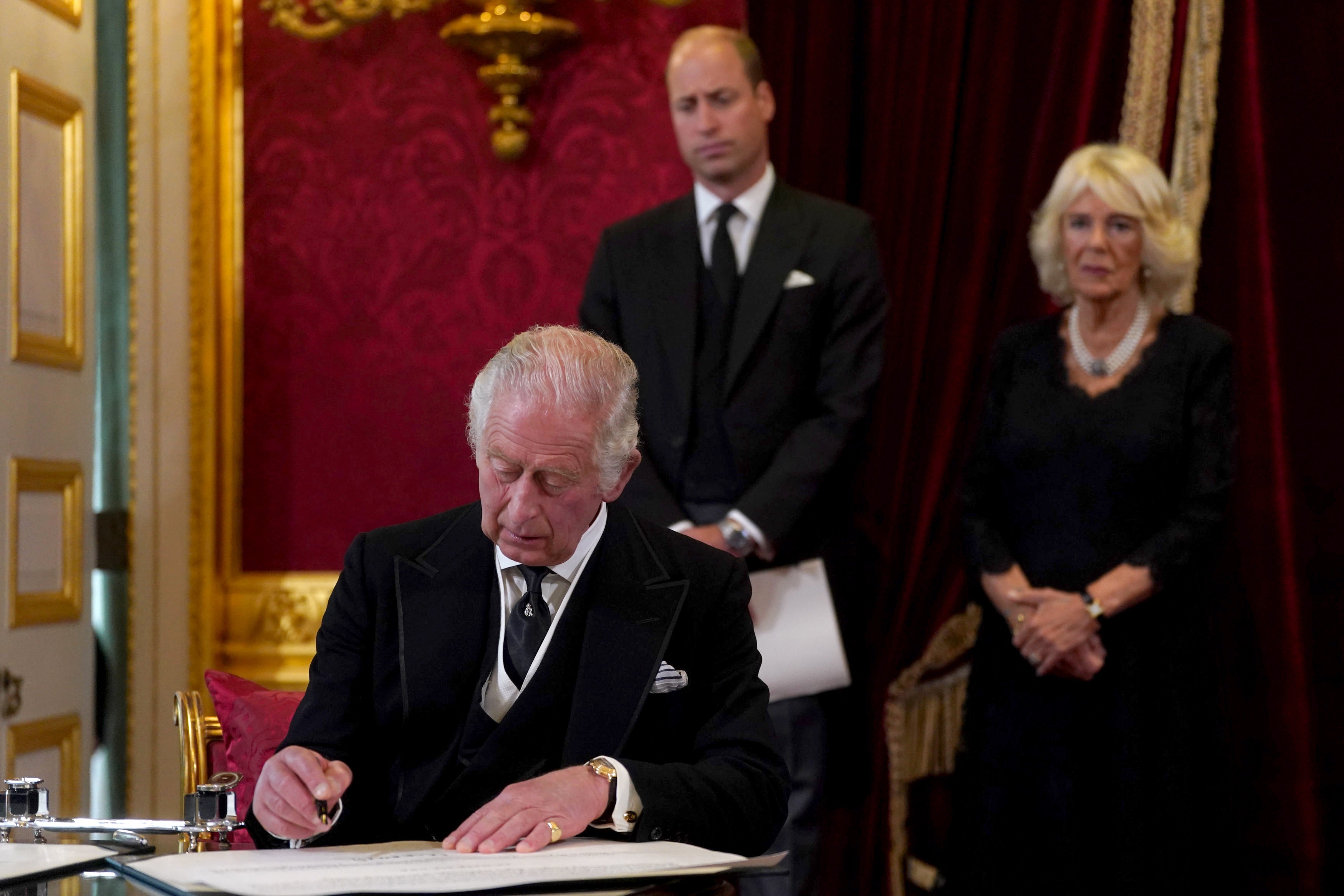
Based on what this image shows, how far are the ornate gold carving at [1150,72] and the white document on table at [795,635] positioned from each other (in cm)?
157

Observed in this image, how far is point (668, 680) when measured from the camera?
2035 mm

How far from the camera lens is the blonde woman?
3201 mm

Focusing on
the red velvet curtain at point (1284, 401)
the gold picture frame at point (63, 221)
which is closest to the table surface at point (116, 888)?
the gold picture frame at point (63, 221)

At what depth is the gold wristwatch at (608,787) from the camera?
180 centimetres

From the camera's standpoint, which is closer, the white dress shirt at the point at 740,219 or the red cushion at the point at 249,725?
the red cushion at the point at 249,725

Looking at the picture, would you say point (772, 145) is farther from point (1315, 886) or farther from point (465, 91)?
point (1315, 886)

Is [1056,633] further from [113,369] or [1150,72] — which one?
[113,369]

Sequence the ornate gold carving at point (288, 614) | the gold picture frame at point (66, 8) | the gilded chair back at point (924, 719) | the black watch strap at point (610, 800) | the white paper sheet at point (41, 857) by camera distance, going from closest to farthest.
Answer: the white paper sheet at point (41, 857) < the black watch strap at point (610, 800) < the gold picture frame at point (66, 8) < the gilded chair back at point (924, 719) < the ornate gold carving at point (288, 614)

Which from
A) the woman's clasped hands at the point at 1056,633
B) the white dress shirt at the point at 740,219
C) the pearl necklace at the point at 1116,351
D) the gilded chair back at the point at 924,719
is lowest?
the gilded chair back at the point at 924,719

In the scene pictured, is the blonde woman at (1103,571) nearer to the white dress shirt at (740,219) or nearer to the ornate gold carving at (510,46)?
the white dress shirt at (740,219)

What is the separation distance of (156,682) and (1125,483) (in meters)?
2.68

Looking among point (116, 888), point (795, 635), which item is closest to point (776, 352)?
point (795, 635)

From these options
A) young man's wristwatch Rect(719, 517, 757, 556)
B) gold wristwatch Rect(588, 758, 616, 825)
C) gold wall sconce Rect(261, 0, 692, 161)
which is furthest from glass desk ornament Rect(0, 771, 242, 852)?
gold wall sconce Rect(261, 0, 692, 161)

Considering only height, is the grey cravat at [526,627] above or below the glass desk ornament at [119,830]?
above
